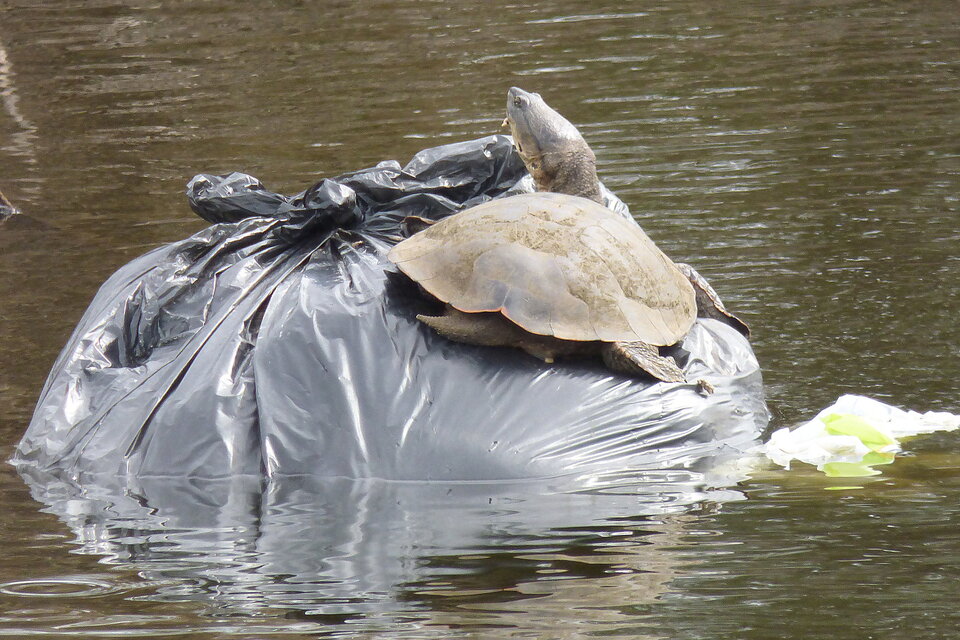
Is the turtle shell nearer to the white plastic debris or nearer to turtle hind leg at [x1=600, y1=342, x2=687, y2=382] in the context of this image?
turtle hind leg at [x1=600, y1=342, x2=687, y2=382]

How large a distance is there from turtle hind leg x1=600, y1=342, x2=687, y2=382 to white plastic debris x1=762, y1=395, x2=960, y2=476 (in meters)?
0.40

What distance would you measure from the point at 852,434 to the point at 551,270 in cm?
108

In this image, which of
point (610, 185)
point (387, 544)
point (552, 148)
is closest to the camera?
point (387, 544)

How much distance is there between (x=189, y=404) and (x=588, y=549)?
141cm

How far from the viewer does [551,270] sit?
3.75m

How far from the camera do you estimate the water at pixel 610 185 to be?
284 centimetres

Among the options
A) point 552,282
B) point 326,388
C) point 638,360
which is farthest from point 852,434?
point 326,388

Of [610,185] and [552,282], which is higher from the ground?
[552,282]

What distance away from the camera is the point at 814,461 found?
3764 millimetres

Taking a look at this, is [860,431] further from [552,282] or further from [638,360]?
[552,282]

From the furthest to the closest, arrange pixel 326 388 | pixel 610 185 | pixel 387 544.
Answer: pixel 610 185 → pixel 326 388 → pixel 387 544

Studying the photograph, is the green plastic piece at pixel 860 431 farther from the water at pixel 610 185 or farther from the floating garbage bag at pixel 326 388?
the floating garbage bag at pixel 326 388

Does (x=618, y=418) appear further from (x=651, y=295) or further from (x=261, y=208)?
(x=261, y=208)

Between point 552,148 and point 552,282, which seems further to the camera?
point 552,148
